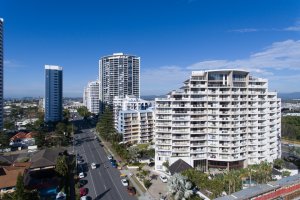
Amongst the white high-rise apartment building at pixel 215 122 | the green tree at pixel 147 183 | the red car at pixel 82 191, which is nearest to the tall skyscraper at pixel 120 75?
the white high-rise apartment building at pixel 215 122

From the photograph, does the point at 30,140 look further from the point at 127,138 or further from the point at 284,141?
the point at 284,141

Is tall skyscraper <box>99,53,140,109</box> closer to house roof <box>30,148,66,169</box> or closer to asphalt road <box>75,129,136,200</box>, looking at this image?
asphalt road <box>75,129,136,200</box>

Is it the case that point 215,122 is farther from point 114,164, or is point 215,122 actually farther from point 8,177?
point 8,177

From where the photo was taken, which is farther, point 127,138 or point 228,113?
point 127,138

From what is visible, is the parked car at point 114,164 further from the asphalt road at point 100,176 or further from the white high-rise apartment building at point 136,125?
the white high-rise apartment building at point 136,125

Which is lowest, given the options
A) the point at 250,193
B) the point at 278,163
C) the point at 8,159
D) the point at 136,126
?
the point at 8,159

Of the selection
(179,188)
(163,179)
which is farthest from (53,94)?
(179,188)

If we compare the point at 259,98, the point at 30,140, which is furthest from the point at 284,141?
the point at 30,140

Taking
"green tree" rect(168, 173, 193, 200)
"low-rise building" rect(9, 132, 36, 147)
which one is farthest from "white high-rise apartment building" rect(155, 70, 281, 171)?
"low-rise building" rect(9, 132, 36, 147)
